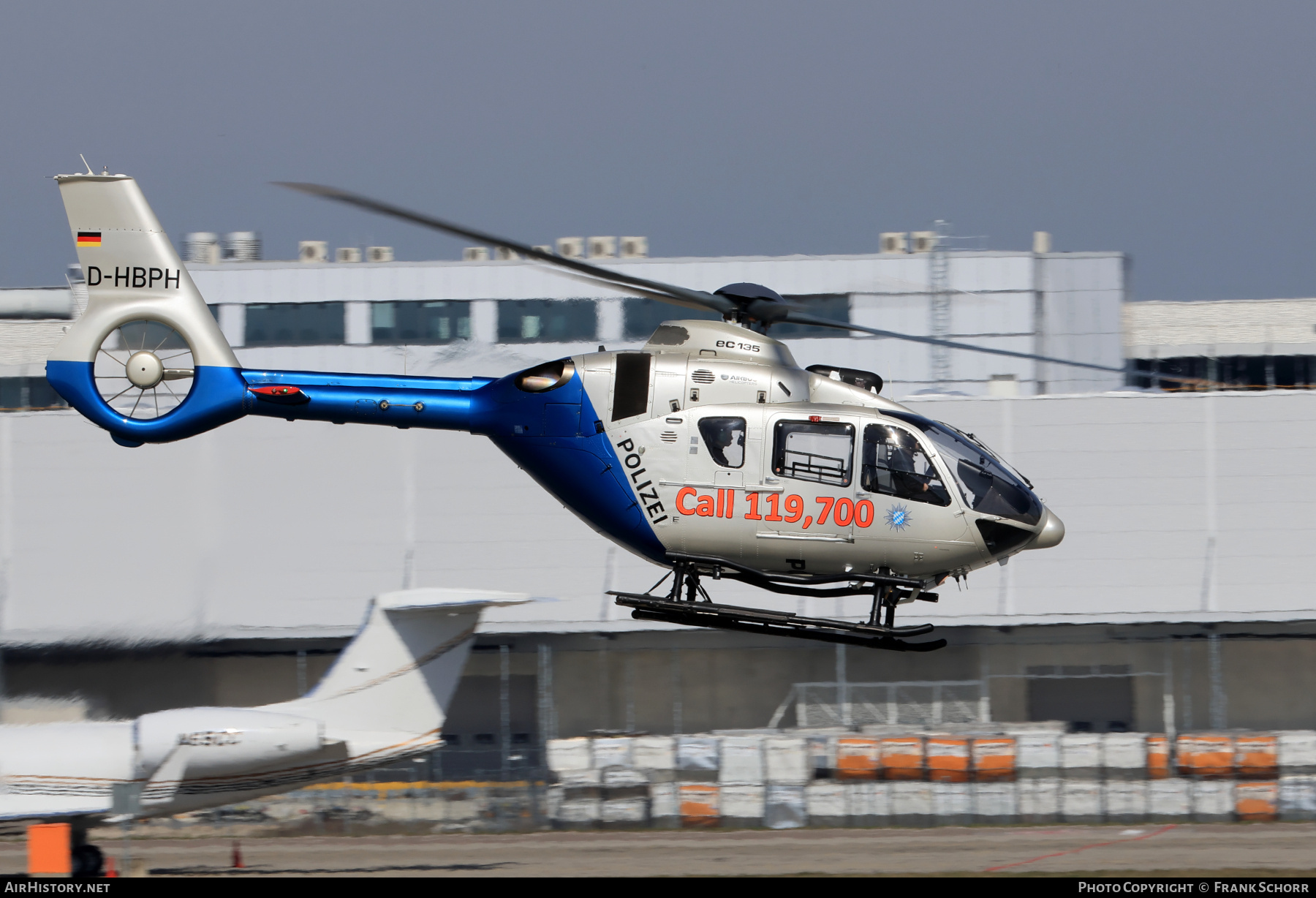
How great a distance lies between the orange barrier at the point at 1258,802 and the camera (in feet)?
→ 84.5

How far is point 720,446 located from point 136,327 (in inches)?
285

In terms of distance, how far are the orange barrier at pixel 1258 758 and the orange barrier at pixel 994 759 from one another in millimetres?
4126

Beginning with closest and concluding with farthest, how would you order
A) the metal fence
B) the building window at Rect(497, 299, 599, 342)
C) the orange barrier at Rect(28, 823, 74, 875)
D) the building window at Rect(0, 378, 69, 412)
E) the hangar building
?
1. the orange barrier at Rect(28, 823, 74, 875)
2. the metal fence
3. the hangar building
4. the building window at Rect(0, 378, 69, 412)
5. the building window at Rect(497, 299, 599, 342)

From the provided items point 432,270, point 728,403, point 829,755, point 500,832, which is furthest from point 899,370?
point 728,403

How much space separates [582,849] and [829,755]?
5104 millimetres

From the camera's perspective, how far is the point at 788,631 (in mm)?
15086

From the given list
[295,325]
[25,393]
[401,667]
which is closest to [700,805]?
[401,667]

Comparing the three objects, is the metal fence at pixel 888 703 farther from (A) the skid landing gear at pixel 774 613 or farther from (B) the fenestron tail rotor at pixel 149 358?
(B) the fenestron tail rotor at pixel 149 358

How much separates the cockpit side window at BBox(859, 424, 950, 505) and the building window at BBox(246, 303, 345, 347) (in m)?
34.9

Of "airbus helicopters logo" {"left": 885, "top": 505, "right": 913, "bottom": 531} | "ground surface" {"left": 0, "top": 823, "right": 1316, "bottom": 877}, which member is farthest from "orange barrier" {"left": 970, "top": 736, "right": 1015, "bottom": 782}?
"airbus helicopters logo" {"left": 885, "top": 505, "right": 913, "bottom": 531}

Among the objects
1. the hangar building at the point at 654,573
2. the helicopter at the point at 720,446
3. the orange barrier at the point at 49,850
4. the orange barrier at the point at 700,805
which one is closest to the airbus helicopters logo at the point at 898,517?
the helicopter at the point at 720,446

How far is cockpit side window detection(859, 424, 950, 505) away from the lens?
48.3ft

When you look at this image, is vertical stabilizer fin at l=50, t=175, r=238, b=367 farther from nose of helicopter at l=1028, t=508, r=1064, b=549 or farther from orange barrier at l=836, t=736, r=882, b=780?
orange barrier at l=836, t=736, r=882, b=780

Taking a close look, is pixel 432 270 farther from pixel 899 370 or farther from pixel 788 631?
pixel 788 631
